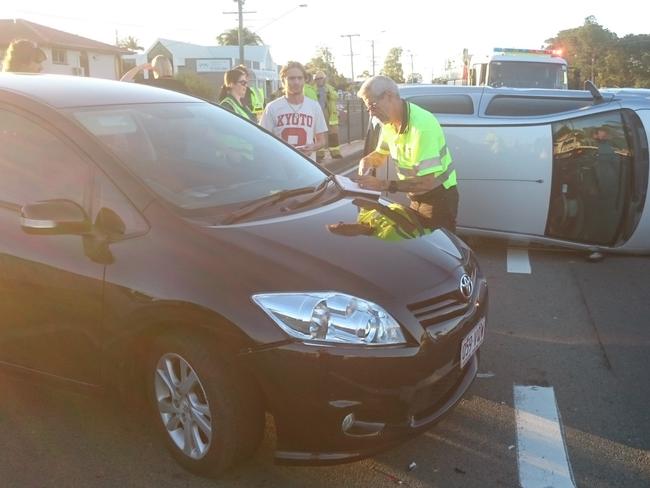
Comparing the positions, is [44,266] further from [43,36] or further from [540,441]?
[43,36]

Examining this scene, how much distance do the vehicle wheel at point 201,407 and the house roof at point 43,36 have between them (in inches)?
1710

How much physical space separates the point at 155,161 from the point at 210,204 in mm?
373

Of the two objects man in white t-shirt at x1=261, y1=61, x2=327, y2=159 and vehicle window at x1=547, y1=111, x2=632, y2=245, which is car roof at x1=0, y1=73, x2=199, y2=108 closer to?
man in white t-shirt at x1=261, y1=61, x2=327, y2=159

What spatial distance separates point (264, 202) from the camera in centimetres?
353

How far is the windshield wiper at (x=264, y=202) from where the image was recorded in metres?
3.26

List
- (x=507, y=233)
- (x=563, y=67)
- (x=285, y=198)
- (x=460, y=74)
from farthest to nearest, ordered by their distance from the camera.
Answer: (x=460, y=74)
(x=563, y=67)
(x=507, y=233)
(x=285, y=198)

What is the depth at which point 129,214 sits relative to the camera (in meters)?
3.11

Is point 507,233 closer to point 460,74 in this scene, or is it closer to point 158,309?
point 158,309

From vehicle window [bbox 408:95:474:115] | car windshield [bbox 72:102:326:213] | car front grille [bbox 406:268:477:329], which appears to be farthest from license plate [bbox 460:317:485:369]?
vehicle window [bbox 408:95:474:115]

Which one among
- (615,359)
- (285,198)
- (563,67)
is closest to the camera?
(285,198)

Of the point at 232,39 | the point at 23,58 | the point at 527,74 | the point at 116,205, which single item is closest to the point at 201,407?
the point at 116,205

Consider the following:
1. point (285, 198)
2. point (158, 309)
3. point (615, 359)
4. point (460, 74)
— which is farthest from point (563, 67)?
point (158, 309)

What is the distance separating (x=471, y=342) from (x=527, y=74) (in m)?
13.8

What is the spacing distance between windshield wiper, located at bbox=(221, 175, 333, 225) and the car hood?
0.28ft
